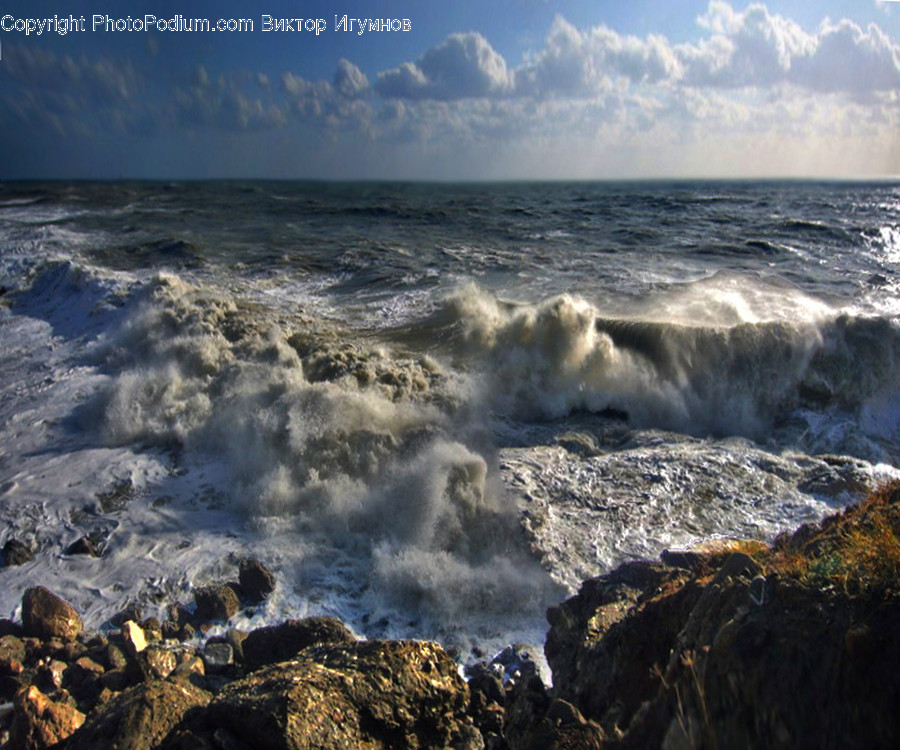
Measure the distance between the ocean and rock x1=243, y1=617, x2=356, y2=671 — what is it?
77 centimetres

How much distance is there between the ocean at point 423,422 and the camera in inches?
229

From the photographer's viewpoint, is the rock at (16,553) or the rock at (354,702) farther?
the rock at (16,553)

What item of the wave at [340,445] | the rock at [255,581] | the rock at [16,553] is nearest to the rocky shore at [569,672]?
the rock at [255,581]

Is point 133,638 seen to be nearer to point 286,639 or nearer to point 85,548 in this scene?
point 286,639

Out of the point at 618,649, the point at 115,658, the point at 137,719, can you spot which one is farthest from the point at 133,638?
the point at 618,649

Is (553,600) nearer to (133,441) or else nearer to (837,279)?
(133,441)

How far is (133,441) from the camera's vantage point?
26.5ft

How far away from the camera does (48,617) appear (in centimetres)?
489

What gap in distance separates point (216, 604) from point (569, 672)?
3.05 metres

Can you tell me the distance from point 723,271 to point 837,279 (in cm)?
290

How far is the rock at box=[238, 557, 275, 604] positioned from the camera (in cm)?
538

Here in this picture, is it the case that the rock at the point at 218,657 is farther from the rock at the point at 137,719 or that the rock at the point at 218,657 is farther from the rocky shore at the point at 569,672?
the rock at the point at 137,719

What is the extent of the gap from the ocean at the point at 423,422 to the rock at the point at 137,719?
1.83 meters

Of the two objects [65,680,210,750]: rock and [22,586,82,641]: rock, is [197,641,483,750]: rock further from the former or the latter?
[22,586,82,641]: rock
